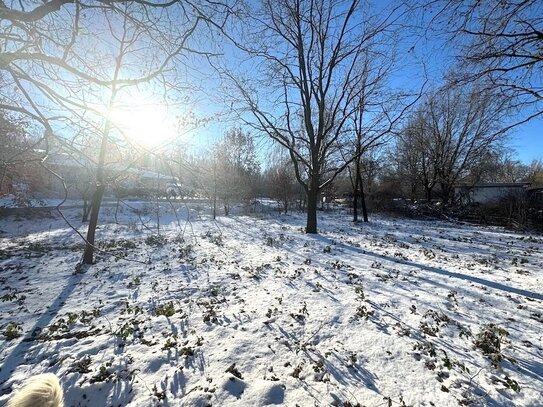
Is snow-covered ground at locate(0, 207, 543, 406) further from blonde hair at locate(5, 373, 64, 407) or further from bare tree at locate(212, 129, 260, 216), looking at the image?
bare tree at locate(212, 129, 260, 216)

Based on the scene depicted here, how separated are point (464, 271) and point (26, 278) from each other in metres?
10.6

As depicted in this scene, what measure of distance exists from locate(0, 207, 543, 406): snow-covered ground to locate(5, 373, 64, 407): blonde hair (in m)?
1.49

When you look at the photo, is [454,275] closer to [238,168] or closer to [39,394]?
[39,394]

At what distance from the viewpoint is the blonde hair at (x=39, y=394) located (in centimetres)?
122

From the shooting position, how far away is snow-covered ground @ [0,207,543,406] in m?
2.69

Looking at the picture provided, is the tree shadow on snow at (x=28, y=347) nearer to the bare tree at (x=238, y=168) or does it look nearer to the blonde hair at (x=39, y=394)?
the blonde hair at (x=39, y=394)

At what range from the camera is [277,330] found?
3.83 metres

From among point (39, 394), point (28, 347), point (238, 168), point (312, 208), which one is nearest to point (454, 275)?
point (312, 208)

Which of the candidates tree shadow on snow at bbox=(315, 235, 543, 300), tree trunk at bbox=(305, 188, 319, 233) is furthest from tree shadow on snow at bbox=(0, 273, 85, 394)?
tree trunk at bbox=(305, 188, 319, 233)

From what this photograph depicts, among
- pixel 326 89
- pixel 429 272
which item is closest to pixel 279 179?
pixel 326 89

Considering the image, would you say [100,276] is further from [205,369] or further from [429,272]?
[429,272]

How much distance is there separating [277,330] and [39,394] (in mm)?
2969

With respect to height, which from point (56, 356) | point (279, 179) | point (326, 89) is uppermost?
point (326, 89)

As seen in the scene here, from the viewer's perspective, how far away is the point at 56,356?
10.6ft
